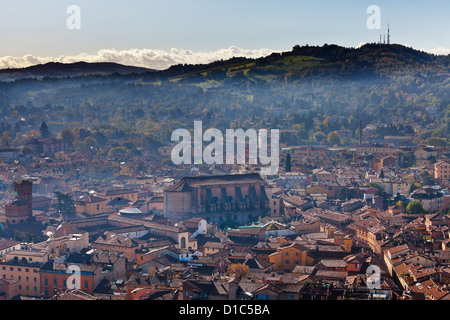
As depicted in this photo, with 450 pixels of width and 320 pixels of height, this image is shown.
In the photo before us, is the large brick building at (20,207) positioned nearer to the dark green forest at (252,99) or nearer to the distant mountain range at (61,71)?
the dark green forest at (252,99)

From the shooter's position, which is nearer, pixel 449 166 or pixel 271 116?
pixel 449 166

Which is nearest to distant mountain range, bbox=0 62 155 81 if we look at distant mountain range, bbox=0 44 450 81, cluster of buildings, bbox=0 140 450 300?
distant mountain range, bbox=0 44 450 81

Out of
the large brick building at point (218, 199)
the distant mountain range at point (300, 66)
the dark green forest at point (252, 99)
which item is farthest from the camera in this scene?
the distant mountain range at point (300, 66)

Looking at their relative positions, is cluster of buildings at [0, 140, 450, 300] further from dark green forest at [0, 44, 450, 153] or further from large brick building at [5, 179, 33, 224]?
dark green forest at [0, 44, 450, 153]

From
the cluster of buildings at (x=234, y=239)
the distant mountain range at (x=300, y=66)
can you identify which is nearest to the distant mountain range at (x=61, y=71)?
the distant mountain range at (x=300, y=66)
